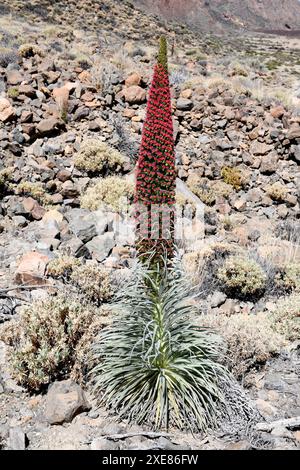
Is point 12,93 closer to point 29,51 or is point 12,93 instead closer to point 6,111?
point 6,111

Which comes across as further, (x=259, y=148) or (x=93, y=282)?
(x=259, y=148)

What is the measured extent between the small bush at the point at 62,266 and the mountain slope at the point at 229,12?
42223 millimetres

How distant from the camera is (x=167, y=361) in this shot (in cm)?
351

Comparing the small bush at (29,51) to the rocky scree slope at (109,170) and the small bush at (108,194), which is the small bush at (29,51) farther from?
the small bush at (108,194)

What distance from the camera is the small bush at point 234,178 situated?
968 centimetres

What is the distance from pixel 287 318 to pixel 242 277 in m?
0.97

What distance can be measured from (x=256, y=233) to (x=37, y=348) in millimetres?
5497

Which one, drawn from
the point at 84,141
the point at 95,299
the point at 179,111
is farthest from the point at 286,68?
the point at 95,299

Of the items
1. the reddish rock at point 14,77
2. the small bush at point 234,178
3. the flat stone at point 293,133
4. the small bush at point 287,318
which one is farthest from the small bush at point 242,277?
the reddish rock at point 14,77

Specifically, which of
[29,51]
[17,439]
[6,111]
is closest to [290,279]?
[17,439]

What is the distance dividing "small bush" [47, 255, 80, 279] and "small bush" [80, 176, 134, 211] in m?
2.16

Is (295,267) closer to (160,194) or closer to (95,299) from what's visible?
(95,299)

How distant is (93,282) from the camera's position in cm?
529

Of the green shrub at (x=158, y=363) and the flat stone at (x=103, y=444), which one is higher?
the green shrub at (x=158, y=363)
